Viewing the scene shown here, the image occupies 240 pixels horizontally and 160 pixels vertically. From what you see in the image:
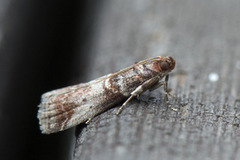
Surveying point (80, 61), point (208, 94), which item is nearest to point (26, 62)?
point (80, 61)

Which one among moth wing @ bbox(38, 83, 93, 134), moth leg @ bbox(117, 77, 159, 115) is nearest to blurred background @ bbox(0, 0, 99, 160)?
moth wing @ bbox(38, 83, 93, 134)

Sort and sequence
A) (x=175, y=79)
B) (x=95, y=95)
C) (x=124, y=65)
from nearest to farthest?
(x=95, y=95), (x=175, y=79), (x=124, y=65)

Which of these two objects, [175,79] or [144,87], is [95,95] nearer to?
[144,87]

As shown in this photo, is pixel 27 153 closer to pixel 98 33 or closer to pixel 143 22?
pixel 98 33

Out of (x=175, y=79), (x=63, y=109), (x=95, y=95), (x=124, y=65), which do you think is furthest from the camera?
(x=124, y=65)

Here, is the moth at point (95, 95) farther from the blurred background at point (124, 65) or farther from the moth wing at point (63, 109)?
the blurred background at point (124, 65)

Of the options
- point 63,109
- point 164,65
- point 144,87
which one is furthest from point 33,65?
point 164,65
